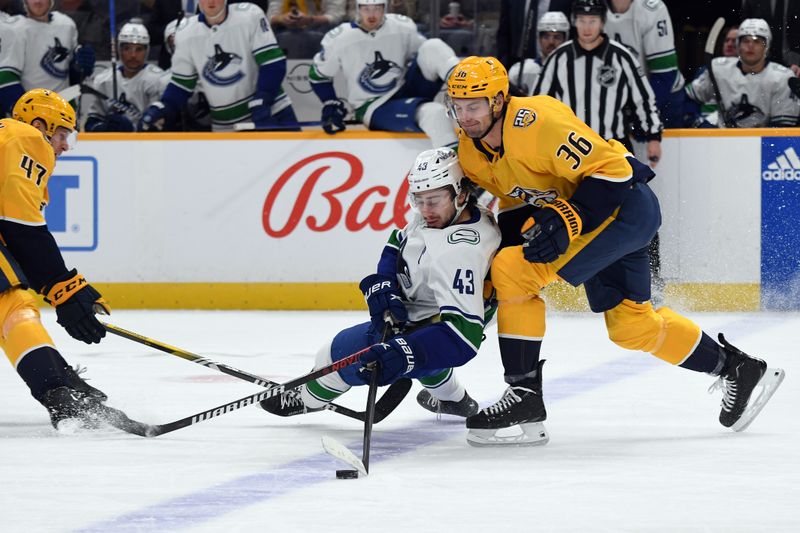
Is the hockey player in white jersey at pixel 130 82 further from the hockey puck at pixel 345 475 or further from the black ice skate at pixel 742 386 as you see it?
the hockey puck at pixel 345 475

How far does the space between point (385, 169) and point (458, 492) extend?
4093 mm

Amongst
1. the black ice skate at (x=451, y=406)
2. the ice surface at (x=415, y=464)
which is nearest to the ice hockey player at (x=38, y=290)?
the ice surface at (x=415, y=464)

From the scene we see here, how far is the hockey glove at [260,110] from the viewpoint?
23.5 feet

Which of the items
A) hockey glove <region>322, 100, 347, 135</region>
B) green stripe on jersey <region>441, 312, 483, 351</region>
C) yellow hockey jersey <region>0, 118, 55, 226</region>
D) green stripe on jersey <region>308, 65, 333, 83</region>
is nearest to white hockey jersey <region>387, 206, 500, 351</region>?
green stripe on jersey <region>441, 312, 483, 351</region>

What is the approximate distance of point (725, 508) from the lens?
2.77m

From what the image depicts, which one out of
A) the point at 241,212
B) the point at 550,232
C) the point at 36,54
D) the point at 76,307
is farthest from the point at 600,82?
the point at 76,307

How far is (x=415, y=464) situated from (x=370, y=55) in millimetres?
4131

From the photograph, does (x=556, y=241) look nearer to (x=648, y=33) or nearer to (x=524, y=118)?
(x=524, y=118)

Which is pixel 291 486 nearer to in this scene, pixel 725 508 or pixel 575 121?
pixel 725 508

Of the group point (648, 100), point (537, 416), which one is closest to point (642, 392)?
point (537, 416)

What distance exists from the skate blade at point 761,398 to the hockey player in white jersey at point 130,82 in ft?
14.7

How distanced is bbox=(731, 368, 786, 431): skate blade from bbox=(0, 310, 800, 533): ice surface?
37 mm

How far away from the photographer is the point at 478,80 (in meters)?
3.55

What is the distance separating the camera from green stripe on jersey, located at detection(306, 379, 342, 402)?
149 inches
